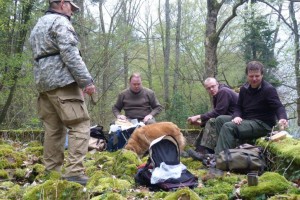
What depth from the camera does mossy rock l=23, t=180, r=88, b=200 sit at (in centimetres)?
293

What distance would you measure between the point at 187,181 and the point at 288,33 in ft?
48.2

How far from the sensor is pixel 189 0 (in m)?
26.6

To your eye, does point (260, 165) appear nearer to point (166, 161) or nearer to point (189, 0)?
point (166, 161)

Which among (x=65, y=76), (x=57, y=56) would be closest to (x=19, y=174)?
(x=65, y=76)

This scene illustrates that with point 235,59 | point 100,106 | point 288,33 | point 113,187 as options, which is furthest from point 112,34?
point 235,59

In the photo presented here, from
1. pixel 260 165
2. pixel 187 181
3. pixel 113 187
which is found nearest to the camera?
pixel 113 187

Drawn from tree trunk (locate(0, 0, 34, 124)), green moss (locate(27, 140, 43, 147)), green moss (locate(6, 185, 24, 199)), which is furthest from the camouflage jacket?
tree trunk (locate(0, 0, 34, 124))

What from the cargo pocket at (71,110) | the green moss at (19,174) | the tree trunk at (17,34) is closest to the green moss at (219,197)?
the cargo pocket at (71,110)

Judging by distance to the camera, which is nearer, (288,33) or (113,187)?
(113,187)

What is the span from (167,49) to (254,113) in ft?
64.5

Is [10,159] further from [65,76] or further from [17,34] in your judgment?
[17,34]

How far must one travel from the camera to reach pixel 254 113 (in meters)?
5.35

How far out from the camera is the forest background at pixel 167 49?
10633 millimetres

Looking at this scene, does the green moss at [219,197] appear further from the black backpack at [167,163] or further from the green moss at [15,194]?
the green moss at [15,194]
